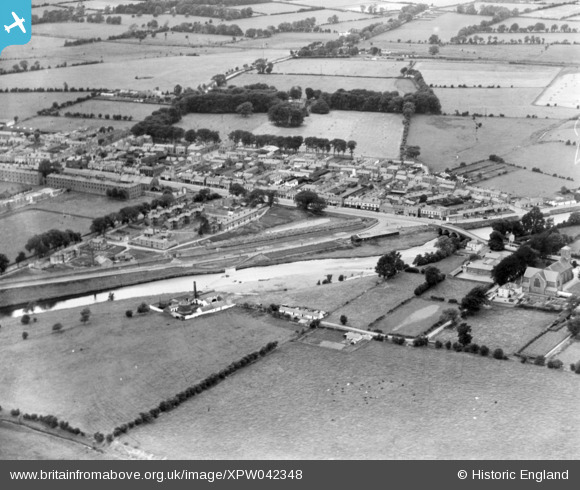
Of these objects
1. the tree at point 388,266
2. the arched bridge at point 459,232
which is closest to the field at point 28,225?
the tree at point 388,266

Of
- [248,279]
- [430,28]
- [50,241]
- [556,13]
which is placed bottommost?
[248,279]

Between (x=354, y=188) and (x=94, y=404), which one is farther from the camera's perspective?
(x=354, y=188)

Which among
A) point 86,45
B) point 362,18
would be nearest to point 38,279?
point 86,45

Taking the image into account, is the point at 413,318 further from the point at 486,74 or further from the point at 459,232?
the point at 486,74

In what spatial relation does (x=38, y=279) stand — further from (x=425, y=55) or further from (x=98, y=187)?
(x=425, y=55)

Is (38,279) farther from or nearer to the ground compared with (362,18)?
nearer to the ground

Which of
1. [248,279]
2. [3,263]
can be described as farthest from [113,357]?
[3,263]

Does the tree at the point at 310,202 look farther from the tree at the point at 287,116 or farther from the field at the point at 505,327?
the tree at the point at 287,116

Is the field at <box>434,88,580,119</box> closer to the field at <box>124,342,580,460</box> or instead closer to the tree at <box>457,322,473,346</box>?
the tree at <box>457,322,473,346</box>
